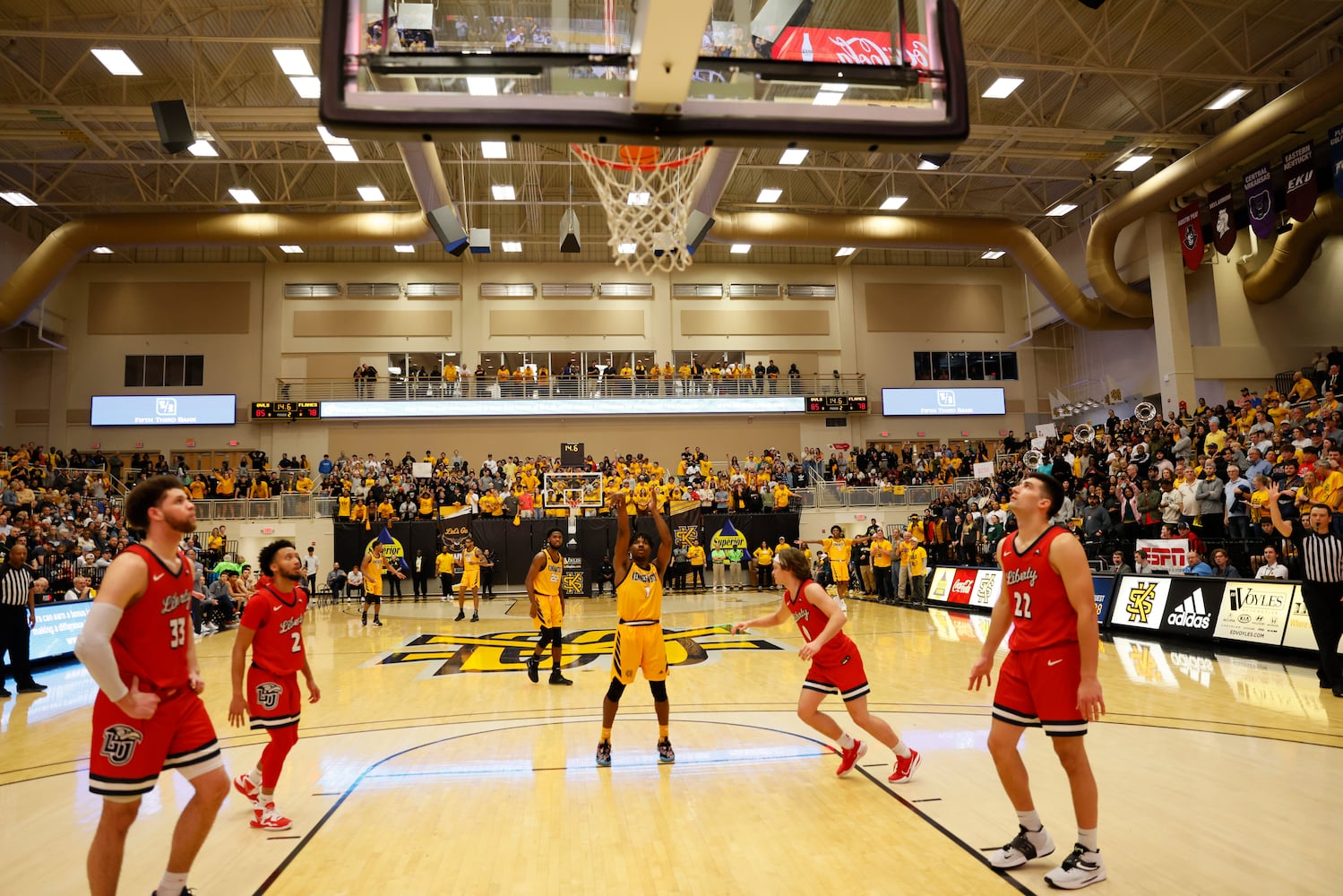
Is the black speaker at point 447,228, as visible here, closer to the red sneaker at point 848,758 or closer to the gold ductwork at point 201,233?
the gold ductwork at point 201,233

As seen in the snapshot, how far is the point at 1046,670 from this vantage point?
4.04 meters

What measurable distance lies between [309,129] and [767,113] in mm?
22850

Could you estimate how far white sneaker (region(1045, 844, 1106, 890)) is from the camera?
3846 millimetres

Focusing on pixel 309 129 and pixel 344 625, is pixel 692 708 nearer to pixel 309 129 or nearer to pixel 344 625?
pixel 344 625

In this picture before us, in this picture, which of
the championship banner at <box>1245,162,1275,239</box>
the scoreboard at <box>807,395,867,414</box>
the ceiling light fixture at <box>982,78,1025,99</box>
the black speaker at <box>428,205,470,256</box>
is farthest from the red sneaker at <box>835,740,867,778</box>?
the scoreboard at <box>807,395,867,414</box>

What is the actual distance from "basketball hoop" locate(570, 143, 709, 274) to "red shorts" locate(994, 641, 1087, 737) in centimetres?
750

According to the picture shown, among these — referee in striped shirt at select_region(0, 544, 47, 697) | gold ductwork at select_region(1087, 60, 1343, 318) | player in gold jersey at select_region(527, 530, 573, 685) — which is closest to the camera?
referee in striped shirt at select_region(0, 544, 47, 697)

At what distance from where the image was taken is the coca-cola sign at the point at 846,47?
13.9 ft

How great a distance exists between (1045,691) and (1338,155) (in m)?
20.7

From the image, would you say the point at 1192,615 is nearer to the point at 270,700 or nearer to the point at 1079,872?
the point at 1079,872

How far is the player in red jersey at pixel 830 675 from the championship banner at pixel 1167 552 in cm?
932

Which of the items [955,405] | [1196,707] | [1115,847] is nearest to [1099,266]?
[955,405]

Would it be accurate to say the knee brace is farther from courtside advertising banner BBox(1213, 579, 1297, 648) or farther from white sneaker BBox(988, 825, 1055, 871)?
courtside advertising banner BBox(1213, 579, 1297, 648)

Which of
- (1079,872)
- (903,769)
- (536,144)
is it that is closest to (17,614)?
(903,769)
